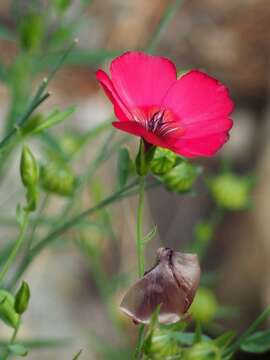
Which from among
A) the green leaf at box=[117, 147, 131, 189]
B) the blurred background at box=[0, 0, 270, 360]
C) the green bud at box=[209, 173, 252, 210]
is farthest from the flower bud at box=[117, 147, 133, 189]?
the green bud at box=[209, 173, 252, 210]

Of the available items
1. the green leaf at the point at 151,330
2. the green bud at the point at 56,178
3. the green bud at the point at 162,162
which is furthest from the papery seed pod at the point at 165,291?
Result: the green bud at the point at 56,178

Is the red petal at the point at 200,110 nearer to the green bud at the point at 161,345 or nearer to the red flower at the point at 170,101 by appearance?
the red flower at the point at 170,101

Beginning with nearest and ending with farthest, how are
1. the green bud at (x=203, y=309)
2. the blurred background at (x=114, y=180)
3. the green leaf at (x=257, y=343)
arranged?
the green leaf at (x=257, y=343) < the green bud at (x=203, y=309) < the blurred background at (x=114, y=180)

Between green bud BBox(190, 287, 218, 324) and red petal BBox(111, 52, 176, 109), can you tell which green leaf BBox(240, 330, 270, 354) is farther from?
green bud BBox(190, 287, 218, 324)

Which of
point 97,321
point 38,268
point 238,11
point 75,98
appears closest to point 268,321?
point 97,321

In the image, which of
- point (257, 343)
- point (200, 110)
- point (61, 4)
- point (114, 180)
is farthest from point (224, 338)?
point (114, 180)

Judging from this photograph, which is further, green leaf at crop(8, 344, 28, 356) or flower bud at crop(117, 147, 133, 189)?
flower bud at crop(117, 147, 133, 189)

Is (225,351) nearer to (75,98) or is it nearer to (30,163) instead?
(30,163)
